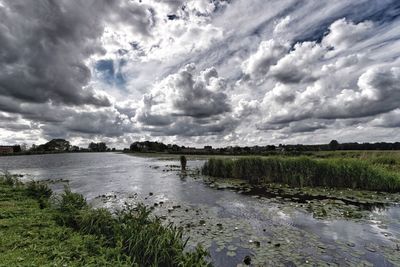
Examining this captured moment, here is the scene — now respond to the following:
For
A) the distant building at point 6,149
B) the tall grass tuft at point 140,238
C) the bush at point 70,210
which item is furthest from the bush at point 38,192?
the distant building at point 6,149

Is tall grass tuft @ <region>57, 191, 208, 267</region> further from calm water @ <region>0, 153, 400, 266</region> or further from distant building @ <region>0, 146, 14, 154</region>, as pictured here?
distant building @ <region>0, 146, 14, 154</region>

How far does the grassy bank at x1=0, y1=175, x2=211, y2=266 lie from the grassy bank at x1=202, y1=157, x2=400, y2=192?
1500 cm

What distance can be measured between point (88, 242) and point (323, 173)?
17419mm

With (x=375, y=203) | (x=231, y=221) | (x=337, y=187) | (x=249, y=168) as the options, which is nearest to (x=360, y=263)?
(x=231, y=221)

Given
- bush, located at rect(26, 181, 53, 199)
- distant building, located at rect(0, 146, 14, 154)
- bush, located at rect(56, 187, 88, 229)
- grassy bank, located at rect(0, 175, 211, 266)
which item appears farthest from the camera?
distant building, located at rect(0, 146, 14, 154)

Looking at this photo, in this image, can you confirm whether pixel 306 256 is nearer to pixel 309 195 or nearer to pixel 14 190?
pixel 309 195

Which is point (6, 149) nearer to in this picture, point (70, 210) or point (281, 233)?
point (70, 210)

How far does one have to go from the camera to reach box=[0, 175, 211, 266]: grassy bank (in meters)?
4.91

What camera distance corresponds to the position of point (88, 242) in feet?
18.9

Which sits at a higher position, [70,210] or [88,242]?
[70,210]

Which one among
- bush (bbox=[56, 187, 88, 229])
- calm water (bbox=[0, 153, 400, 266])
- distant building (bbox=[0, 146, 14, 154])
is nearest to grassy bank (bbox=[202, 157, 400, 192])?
calm water (bbox=[0, 153, 400, 266])

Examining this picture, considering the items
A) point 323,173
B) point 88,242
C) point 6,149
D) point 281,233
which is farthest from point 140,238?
point 6,149

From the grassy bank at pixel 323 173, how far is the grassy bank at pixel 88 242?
1500 cm

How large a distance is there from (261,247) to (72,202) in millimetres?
7364
